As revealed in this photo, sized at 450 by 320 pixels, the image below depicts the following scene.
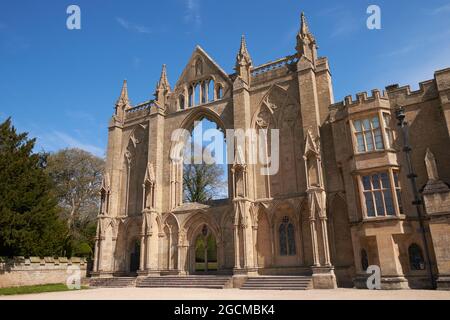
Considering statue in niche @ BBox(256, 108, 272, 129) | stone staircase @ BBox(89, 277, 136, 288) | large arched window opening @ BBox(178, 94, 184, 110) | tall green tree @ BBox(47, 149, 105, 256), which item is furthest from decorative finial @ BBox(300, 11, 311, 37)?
tall green tree @ BBox(47, 149, 105, 256)

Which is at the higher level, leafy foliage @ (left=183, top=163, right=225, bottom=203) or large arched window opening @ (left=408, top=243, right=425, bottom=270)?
leafy foliage @ (left=183, top=163, right=225, bottom=203)

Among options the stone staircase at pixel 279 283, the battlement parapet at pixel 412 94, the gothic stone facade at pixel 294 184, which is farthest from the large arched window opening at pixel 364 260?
the battlement parapet at pixel 412 94

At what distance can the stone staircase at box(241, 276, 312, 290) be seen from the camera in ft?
54.3

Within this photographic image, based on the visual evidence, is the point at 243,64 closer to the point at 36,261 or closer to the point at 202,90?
the point at 202,90

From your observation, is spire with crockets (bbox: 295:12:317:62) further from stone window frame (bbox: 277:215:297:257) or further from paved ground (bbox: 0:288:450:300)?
paved ground (bbox: 0:288:450:300)

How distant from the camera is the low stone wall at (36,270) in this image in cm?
2089

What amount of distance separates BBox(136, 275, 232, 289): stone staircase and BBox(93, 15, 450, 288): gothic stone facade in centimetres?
73

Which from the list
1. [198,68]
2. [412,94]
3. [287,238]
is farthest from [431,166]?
[198,68]

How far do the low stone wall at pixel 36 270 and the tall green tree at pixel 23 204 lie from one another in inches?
29.3

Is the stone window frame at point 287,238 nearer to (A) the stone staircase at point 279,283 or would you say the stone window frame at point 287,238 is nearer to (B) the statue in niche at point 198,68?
(A) the stone staircase at point 279,283

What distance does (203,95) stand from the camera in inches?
1022

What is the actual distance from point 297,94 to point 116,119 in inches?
618

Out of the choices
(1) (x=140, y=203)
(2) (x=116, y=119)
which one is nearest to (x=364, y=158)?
(1) (x=140, y=203)

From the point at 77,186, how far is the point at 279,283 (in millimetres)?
27802
